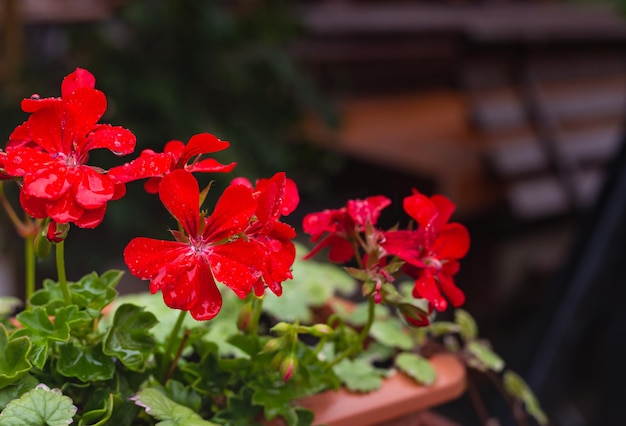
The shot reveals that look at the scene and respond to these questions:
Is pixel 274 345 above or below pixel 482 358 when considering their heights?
above

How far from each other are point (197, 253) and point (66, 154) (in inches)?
3.9

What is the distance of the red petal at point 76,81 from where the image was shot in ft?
1.53

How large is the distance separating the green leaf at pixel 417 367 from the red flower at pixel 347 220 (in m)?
0.17

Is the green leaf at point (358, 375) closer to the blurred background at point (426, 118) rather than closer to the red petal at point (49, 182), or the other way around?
the red petal at point (49, 182)

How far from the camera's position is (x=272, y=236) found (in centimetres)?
47

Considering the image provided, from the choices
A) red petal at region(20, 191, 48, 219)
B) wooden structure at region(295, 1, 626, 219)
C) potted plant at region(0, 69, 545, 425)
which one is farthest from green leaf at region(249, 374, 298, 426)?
wooden structure at region(295, 1, 626, 219)

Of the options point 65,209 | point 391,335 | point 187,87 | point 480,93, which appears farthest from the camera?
point 480,93

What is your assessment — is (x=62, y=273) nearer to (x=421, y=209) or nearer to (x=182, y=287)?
(x=182, y=287)

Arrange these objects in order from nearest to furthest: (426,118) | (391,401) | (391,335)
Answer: (391,401) < (391,335) < (426,118)

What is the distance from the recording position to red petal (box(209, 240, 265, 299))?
42cm

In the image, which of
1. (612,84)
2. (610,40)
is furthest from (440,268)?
(610,40)

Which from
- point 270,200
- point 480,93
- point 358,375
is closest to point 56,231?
point 270,200

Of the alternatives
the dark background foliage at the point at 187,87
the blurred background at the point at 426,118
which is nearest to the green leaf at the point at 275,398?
the blurred background at the point at 426,118

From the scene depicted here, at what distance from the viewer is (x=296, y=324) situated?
52 centimetres
